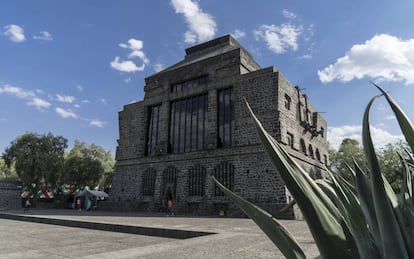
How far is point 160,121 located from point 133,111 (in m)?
3.64

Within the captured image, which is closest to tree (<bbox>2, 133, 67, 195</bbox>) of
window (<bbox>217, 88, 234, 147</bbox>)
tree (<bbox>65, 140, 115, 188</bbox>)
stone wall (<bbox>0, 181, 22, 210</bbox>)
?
tree (<bbox>65, 140, 115, 188</bbox>)

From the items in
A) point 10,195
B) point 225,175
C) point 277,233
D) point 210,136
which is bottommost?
point 10,195

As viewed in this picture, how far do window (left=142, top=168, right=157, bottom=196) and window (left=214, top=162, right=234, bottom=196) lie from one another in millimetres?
5835

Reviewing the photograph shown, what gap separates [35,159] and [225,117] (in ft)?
64.2

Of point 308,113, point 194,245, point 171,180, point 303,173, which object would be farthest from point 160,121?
point 303,173

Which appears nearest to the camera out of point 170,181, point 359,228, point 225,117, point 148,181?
point 359,228

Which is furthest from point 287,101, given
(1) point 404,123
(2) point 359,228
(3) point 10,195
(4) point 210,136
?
(3) point 10,195

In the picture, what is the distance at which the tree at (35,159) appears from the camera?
26.0 m

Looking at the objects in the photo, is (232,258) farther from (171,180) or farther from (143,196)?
(143,196)

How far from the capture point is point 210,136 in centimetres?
1914

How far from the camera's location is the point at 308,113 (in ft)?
74.4

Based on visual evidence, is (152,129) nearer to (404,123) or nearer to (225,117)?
(225,117)

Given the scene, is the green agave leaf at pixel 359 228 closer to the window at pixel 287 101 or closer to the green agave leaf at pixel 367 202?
the green agave leaf at pixel 367 202

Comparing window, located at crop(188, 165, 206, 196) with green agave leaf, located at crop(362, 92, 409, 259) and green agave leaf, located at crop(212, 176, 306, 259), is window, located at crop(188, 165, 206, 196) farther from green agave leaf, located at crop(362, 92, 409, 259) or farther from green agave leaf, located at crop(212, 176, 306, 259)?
green agave leaf, located at crop(362, 92, 409, 259)
